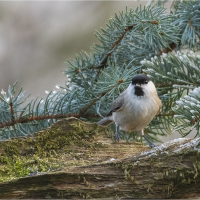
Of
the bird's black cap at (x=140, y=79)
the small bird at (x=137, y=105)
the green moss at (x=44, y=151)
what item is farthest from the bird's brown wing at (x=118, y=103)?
the green moss at (x=44, y=151)

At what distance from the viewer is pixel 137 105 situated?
1.61 metres

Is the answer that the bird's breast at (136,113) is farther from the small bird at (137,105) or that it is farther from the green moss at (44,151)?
the green moss at (44,151)

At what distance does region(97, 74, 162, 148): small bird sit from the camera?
155cm

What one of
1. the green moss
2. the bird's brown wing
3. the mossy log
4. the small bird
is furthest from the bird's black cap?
the mossy log

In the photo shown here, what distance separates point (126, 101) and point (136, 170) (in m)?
0.70

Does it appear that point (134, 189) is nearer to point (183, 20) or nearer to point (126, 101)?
point (126, 101)

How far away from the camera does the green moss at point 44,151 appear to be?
1.04m

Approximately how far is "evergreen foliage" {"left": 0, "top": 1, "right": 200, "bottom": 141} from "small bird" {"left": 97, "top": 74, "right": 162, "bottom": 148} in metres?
0.05

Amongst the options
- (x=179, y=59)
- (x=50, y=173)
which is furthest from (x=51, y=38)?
(x=50, y=173)

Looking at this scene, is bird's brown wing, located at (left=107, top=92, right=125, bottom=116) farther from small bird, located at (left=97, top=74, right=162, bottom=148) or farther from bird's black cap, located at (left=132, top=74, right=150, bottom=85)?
bird's black cap, located at (left=132, top=74, right=150, bottom=85)

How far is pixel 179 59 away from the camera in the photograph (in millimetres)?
1340

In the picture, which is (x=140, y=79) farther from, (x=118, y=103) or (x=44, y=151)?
(x=44, y=151)

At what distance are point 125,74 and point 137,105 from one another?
27cm

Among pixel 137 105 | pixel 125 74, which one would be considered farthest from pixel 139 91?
pixel 125 74
